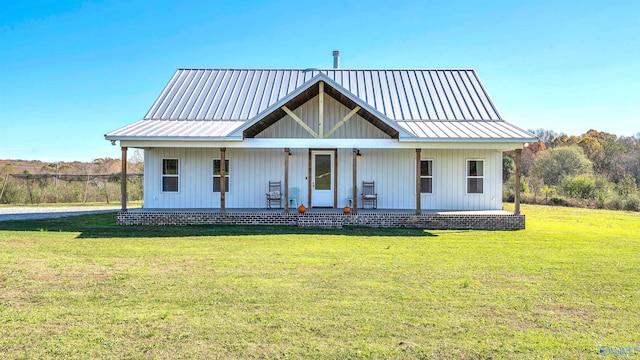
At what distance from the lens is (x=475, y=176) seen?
560 inches

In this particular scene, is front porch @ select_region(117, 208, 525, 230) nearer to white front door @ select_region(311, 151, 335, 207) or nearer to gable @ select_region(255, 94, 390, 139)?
white front door @ select_region(311, 151, 335, 207)

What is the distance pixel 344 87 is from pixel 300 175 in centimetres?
331

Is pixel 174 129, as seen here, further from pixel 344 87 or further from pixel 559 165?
pixel 559 165

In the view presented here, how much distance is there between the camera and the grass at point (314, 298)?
13.0 feet

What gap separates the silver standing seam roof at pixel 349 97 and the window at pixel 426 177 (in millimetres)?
1252

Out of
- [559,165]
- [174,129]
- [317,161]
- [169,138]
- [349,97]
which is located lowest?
[317,161]

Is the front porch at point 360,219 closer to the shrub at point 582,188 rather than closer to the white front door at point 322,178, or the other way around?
the white front door at point 322,178

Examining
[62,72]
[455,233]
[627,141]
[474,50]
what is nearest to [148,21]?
[62,72]

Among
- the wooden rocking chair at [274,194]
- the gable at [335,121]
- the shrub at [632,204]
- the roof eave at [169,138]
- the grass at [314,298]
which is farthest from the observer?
the shrub at [632,204]

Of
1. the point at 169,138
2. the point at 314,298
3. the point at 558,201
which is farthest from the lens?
the point at 558,201

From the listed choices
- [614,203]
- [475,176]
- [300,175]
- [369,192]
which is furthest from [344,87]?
Answer: [614,203]

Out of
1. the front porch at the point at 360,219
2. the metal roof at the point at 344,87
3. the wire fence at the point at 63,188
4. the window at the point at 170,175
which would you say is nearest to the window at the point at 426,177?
the metal roof at the point at 344,87

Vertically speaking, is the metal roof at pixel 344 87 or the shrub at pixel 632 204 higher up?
the metal roof at pixel 344 87

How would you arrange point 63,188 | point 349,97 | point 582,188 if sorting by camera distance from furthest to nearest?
1. point 63,188
2. point 582,188
3. point 349,97
